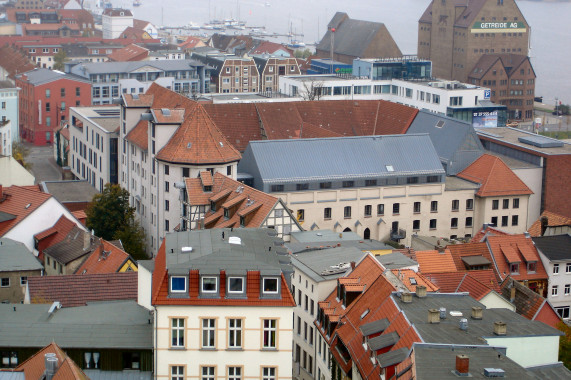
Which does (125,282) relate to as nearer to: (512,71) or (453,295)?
(453,295)

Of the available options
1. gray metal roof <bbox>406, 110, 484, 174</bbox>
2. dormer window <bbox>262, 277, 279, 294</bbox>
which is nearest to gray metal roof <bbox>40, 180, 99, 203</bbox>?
gray metal roof <bbox>406, 110, 484, 174</bbox>

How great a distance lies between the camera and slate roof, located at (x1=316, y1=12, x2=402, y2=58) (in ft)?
485

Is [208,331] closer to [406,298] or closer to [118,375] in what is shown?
[118,375]

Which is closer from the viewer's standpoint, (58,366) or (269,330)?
(58,366)

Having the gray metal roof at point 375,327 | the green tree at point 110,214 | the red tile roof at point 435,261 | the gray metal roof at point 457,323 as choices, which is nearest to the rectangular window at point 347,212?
the green tree at point 110,214

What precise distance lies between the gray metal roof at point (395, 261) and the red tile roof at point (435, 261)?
110 inches

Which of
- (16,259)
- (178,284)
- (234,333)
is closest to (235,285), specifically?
(234,333)

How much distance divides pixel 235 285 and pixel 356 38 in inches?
4655

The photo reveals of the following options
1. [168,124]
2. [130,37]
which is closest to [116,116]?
[168,124]

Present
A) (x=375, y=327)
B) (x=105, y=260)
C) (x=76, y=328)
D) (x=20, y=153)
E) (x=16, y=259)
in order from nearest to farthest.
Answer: (x=76, y=328) < (x=375, y=327) < (x=105, y=260) < (x=16, y=259) < (x=20, y=153)

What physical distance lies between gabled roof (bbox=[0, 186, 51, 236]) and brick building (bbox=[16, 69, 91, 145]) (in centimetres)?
5467

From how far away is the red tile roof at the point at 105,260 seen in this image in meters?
55.5

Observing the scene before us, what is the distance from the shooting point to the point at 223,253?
3728cm

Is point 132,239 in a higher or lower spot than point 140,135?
lower
